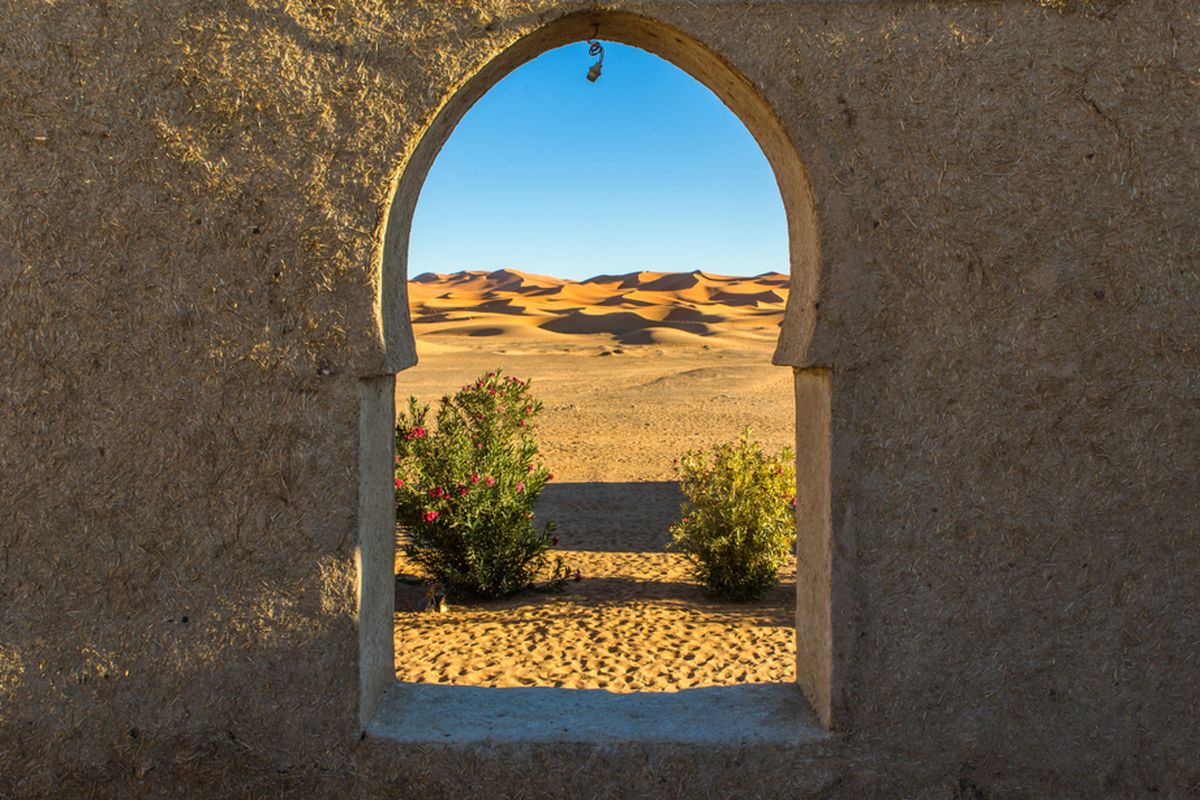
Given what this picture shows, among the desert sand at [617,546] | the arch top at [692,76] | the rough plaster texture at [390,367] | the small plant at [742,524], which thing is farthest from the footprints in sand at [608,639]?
the arch top at [692,76]

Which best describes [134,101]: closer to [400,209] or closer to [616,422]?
[400,209]

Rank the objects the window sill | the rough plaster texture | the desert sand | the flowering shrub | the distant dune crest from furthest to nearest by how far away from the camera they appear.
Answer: the distant dune crest, the flowering shrub, the desert sand, the window sill, the rough plaster texture

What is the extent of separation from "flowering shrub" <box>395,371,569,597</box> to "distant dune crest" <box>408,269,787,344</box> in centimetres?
2753

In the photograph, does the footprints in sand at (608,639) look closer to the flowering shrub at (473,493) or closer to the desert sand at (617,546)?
the desert sand at (617,546)

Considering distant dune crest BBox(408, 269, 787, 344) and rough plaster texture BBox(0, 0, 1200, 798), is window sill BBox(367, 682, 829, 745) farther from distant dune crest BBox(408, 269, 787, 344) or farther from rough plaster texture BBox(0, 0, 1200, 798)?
distant dune crest BBox(408, 269, 787, 344)

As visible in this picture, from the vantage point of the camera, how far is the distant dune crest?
169 feet

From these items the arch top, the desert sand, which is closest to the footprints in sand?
the desert sand

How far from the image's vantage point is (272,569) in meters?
3.23

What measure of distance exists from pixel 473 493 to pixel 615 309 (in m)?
62.5

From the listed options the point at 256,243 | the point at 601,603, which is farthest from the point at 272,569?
the point at 601,603

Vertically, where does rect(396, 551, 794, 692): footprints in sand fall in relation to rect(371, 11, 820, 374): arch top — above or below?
below

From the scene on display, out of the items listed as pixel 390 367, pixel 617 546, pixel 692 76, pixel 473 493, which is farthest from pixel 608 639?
pixel 692 76

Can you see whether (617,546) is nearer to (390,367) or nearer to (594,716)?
(594,716)

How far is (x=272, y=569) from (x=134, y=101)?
1665 mm
